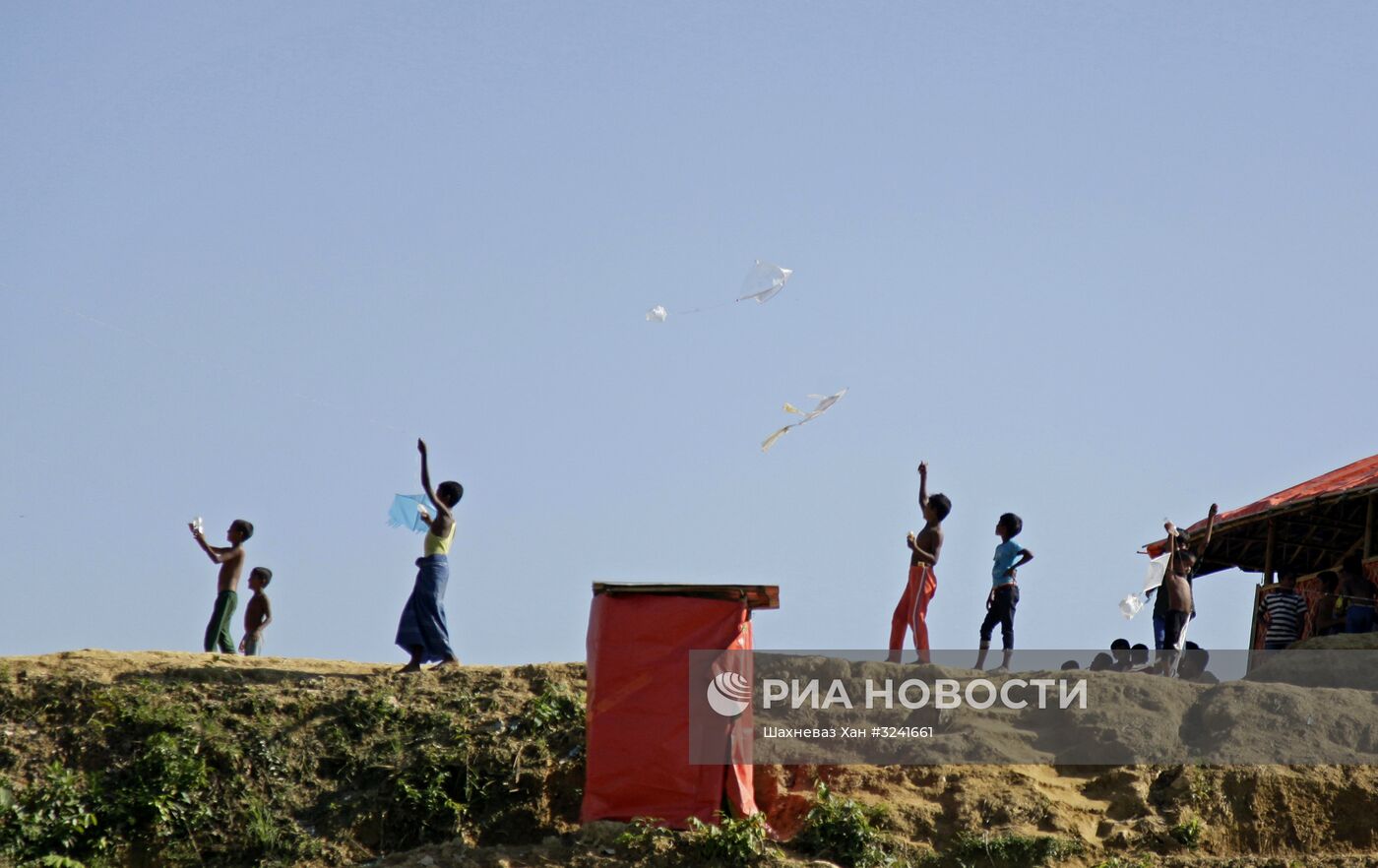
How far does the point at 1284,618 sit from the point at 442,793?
27.5 ft

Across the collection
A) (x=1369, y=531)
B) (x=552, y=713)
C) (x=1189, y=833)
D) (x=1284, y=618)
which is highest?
(x=1369, y=531)

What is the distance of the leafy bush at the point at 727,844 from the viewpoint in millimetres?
9641

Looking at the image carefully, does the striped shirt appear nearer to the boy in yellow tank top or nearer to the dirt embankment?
the dirt embankment

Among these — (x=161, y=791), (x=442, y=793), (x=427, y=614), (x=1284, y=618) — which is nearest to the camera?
(x=161, y=791)

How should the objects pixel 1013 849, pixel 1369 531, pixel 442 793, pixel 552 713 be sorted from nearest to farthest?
1. pixel 1013 849
2. pixel 442 793
3. pixel 552 713
4. pixel 1369 531

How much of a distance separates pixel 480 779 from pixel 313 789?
1.03 metres

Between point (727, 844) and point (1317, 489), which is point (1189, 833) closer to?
point (727, 844)

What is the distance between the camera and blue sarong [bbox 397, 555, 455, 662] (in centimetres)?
1194

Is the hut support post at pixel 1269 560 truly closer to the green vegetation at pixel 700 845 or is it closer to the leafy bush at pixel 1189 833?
the leafy bush at pixel 1189 833

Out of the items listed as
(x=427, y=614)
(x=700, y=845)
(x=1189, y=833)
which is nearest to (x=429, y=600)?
(x=427, y=614)

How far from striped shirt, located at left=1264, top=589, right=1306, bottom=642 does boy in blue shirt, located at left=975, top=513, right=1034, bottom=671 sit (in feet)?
11.9

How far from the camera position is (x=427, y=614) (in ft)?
39.3

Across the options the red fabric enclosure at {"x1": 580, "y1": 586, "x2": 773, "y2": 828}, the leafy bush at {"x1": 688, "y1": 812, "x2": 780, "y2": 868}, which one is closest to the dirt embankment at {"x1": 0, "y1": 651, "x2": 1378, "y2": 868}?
the leafy bush at {"x1": 688, "y1": 812, "x2": 780, "y2": 868}

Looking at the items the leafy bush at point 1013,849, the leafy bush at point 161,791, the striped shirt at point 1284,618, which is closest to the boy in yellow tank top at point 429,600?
the leafy bush at point 161,791
